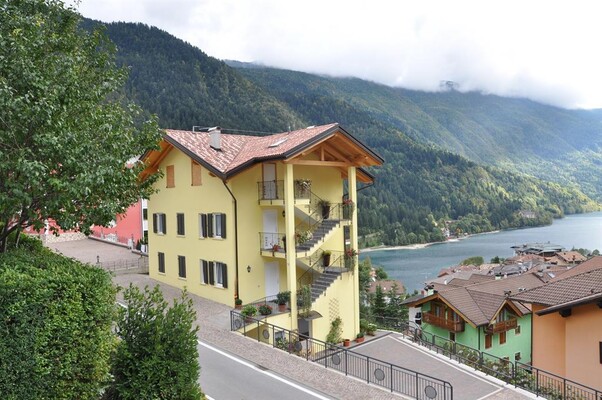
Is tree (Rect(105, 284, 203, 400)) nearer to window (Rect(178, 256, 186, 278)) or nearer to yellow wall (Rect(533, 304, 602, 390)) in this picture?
yellow wall (Rect(533, 304, 602, 390))

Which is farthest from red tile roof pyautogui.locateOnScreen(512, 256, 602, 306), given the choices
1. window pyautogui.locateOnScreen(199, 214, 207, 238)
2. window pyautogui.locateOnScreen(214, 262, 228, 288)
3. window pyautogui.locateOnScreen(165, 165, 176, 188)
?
window pyautogui.locateOnScreen(165, 165, 176, 188)

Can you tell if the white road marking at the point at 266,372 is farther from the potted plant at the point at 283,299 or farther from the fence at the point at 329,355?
the potted plant at the point at 283,299

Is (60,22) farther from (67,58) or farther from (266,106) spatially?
(266,106)

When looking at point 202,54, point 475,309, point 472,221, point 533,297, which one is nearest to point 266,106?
point 202,54

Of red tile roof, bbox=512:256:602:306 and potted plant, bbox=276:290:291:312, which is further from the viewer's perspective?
potted plant, bbox=276:290:291:312

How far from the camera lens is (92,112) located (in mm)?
9320

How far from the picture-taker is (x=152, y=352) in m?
8.35

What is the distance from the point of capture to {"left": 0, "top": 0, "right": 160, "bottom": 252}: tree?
7906mm

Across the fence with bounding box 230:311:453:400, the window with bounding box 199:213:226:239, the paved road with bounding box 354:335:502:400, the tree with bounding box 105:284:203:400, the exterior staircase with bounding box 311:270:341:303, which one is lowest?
the paved road with bounding box 354:335:502:400

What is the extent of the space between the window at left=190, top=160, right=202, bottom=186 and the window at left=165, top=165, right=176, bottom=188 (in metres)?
1.85

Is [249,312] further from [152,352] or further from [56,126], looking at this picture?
[56,126]

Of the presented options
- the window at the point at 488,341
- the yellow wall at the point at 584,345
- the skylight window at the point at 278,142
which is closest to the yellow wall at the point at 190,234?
the skylight window at the point at 278,142

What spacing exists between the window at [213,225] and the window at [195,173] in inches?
67.2

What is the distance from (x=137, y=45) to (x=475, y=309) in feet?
493
